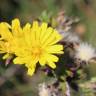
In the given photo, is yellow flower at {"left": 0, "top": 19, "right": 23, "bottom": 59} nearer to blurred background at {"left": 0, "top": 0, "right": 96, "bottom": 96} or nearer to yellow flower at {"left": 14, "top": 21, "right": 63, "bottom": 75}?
yellow flower at {"left": 14, "top": 21, "right": 63, "bottom": 75}

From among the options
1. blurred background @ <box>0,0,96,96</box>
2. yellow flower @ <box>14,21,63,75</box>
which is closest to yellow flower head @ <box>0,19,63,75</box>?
yellow flower @ <box>14,21,63,75</box>

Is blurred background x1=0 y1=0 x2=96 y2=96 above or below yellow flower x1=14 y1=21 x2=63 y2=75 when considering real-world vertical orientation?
above

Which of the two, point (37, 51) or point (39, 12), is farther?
point (39, 12)

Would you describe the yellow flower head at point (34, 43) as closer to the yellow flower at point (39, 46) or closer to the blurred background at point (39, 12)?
the yellow flower at point (39, 46)

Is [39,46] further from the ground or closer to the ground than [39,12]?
closer to the ground

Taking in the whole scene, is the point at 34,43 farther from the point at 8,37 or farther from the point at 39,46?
the point at 8,37

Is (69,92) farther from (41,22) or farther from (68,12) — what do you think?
(68,12)

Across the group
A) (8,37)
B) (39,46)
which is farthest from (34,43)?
(8,37)
